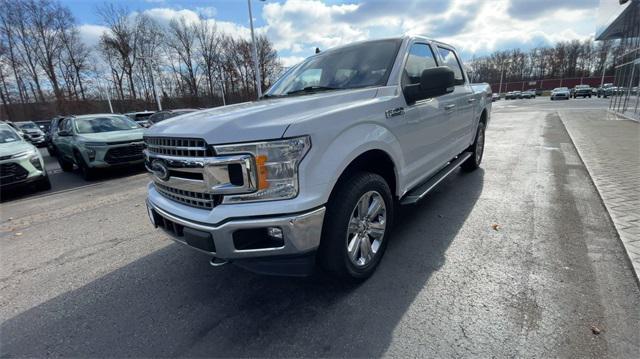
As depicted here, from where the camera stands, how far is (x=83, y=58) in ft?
129

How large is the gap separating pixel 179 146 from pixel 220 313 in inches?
50.8

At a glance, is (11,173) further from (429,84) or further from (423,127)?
(429,84)

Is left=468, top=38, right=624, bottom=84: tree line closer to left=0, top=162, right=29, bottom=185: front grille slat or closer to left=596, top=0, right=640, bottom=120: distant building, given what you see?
left=596, top=0, right=640, bottom=120: distant building

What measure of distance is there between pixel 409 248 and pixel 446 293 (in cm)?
76

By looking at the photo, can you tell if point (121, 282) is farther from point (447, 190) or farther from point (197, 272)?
point (447, 190)

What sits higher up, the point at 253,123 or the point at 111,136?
the point at 253,123

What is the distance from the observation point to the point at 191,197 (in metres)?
2.21

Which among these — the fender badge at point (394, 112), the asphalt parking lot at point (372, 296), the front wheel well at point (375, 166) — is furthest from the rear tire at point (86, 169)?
the fender badge at point (394, 112)

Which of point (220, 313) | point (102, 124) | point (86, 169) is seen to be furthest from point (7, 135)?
point (220, 313)

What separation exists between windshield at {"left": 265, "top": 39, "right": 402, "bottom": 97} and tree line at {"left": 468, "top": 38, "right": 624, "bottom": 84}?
85183 mm

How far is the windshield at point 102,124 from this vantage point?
855cm

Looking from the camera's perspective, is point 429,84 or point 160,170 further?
point 429,84

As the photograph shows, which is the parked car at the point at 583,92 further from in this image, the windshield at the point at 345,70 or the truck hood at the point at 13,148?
the truck hood at the point at 13,148

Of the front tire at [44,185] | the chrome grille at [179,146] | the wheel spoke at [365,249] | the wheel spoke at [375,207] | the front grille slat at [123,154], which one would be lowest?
the front tire at [44,185]
